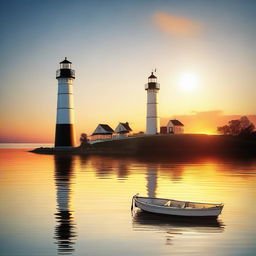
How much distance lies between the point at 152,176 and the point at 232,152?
51.3 metres

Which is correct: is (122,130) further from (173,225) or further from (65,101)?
(173,225)

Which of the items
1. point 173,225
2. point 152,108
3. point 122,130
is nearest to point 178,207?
point 173,225

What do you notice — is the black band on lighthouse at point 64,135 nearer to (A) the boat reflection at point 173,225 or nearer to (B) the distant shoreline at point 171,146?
(B) the distant shoreline at point 171,146

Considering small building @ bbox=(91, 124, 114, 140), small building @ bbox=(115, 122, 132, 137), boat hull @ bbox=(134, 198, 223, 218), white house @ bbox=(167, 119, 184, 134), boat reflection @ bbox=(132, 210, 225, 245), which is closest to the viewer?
boat reflection @ bbox=(132, 210, 225, 245)

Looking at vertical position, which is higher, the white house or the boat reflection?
the white house

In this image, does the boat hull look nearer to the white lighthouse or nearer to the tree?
the white lighthouse

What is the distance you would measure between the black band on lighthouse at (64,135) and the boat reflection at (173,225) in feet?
189

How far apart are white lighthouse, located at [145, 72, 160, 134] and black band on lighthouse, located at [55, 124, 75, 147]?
20.8 metres

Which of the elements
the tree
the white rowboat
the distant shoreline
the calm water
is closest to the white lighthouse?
the distant shoreline

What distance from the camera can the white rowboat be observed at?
20984 millimetres

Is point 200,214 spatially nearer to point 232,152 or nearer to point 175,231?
point 175,231

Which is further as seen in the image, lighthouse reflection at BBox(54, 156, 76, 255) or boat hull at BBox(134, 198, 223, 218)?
boat hull at BBox(134, 198, 223, 218)

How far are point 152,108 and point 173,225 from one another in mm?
70871

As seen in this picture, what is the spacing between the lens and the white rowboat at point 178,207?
68.8 feet
